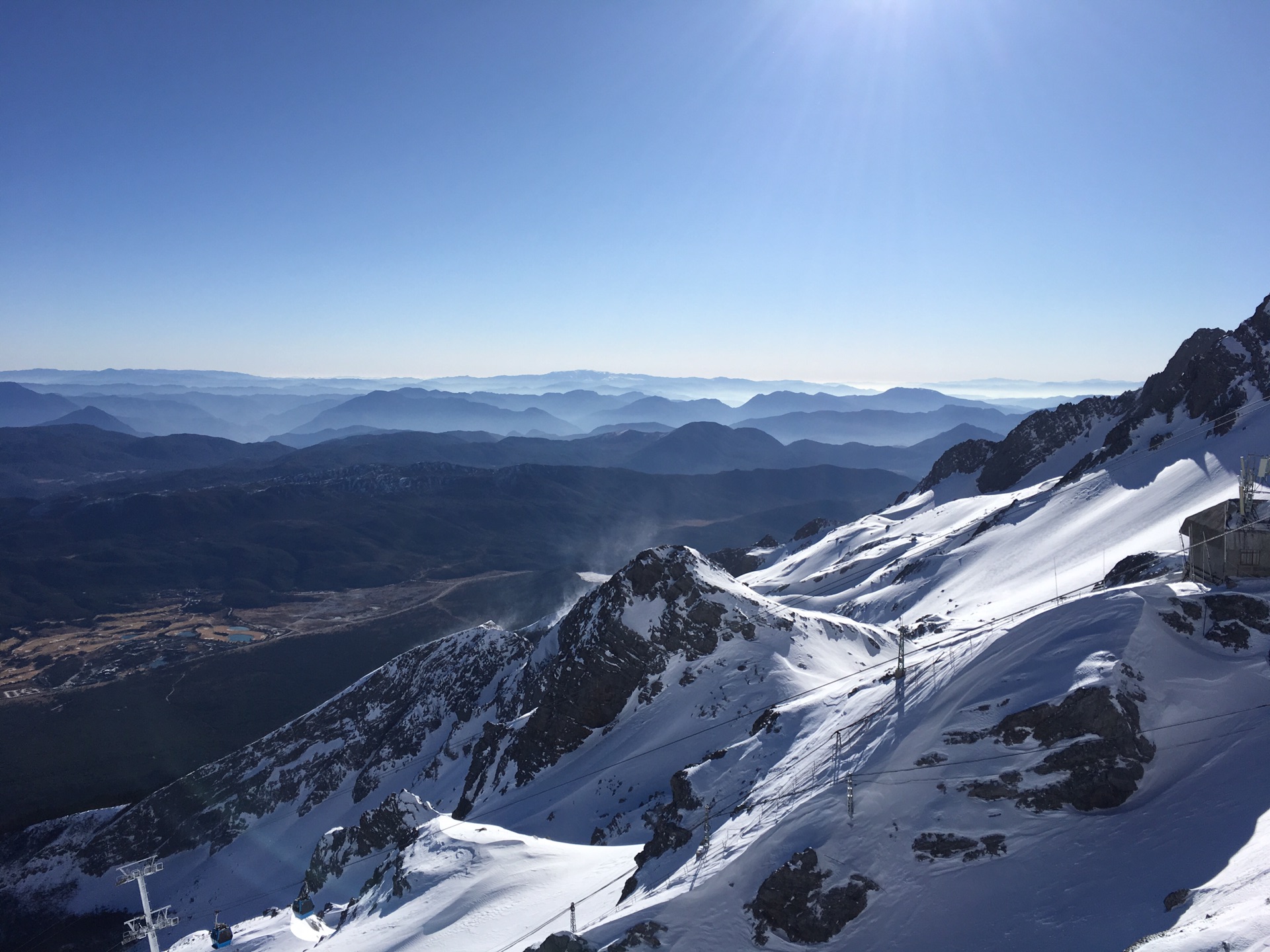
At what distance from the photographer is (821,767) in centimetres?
2534

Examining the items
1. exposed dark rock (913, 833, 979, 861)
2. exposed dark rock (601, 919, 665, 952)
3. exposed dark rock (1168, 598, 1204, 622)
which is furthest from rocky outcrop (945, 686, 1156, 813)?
exposed dark rock (601, 919, 665, 952)

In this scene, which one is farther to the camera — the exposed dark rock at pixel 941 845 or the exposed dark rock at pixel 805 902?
the exposed dark rock at pixel 941 845

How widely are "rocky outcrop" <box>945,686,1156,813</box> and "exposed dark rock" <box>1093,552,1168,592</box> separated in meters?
12.0

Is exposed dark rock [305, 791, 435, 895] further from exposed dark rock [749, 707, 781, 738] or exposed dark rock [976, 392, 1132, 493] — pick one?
exposed dark rock [976, 392, 1132, 493]

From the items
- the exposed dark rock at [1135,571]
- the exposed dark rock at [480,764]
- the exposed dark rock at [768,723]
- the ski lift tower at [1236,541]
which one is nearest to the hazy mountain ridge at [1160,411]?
the exposed dark rock at [1135,571]

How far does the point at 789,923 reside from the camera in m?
20.4

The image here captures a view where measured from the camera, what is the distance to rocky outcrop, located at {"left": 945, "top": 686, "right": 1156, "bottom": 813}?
20.0 metres

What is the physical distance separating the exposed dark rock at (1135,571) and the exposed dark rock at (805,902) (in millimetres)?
19505

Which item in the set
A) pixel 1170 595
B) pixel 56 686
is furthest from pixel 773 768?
pixel 56 686

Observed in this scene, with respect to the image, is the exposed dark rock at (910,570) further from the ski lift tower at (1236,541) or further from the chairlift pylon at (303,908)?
the chairlift pylon at (303,908)

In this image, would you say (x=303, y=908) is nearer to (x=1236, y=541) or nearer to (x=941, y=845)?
(x=941, y=845)

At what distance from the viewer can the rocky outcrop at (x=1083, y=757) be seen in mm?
19984

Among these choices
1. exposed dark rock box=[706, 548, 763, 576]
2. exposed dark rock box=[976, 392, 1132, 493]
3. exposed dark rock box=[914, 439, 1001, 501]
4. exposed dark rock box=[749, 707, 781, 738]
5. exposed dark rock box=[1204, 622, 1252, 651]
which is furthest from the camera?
exposed dark rock box=[914, 439, 1001, 501]

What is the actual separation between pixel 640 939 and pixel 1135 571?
31.2m
